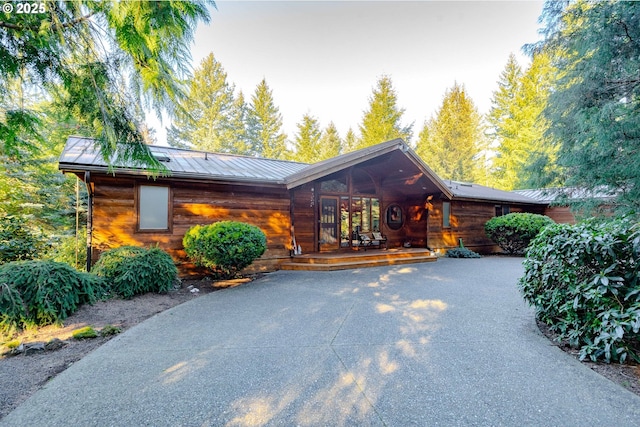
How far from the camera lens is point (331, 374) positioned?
8.83 ft

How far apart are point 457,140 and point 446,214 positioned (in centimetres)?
1696

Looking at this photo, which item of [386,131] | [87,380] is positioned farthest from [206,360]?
[386,131]

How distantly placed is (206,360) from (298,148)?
2462cm

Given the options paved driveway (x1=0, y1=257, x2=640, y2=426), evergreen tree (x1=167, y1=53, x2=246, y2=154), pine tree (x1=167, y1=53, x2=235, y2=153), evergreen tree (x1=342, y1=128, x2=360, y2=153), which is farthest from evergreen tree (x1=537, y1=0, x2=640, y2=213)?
evergreen tree (x1=342, y1=128, x2=360, y2=153)

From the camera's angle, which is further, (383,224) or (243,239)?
(383,224)

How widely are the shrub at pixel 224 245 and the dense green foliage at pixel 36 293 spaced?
2.23 meters

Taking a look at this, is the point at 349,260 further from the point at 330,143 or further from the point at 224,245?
the point at 330,143

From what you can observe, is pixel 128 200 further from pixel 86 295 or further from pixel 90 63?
pixel 90 63

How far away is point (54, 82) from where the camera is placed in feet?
10.1

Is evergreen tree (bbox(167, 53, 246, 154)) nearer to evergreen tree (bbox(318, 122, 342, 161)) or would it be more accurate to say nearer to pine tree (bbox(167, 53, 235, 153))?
pine tree (bbox(167, 53, 235, 153))

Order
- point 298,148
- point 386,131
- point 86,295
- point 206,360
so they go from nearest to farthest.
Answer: point 206,360 < point 86,295 < point 386,131 < point 298,148

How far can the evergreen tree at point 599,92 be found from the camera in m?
4.91

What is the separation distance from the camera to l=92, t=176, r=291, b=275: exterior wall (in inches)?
251

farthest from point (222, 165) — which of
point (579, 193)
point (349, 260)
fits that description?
point (579, 193)
